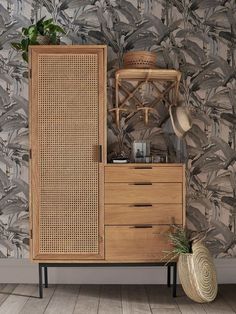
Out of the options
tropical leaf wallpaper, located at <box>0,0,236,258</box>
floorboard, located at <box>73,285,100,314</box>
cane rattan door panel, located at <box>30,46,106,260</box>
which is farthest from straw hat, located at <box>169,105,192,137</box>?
floorboard, located at <box>73,285,100,314</box>

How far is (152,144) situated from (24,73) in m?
1.19

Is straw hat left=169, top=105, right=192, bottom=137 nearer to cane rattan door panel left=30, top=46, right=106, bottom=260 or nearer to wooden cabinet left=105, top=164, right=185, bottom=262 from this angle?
wooden cabinet left=105, top=164, right=185, bottom=262

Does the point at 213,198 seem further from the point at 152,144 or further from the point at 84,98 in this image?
the point at 84,98

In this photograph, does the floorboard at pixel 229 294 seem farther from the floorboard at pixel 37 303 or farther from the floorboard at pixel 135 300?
the floorboard at pixel 37 303

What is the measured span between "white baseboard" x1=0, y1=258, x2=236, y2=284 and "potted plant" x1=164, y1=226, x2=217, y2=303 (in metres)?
0.55

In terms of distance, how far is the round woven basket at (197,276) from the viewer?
3.78 metres

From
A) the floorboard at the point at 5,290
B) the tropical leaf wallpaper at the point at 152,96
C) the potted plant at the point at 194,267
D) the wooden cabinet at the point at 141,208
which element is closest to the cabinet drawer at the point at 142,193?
the wooden cabinet at the point at 141,208

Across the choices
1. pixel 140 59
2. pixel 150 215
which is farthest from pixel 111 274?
pixel 140 59

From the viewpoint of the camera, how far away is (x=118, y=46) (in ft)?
14.7

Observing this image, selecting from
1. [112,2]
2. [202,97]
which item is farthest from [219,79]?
[112,2]

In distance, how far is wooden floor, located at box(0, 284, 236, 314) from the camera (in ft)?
12.0

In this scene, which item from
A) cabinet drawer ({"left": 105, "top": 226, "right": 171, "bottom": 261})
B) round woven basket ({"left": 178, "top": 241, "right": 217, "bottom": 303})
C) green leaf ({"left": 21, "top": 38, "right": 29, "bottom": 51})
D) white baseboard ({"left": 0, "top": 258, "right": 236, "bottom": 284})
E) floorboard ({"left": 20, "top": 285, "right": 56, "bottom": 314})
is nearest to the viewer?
floorboard ({"left": 20, "top": 285, "right": 56, "bottom": 314})

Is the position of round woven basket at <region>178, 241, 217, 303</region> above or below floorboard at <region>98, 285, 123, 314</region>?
above

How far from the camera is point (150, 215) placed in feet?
13.0
